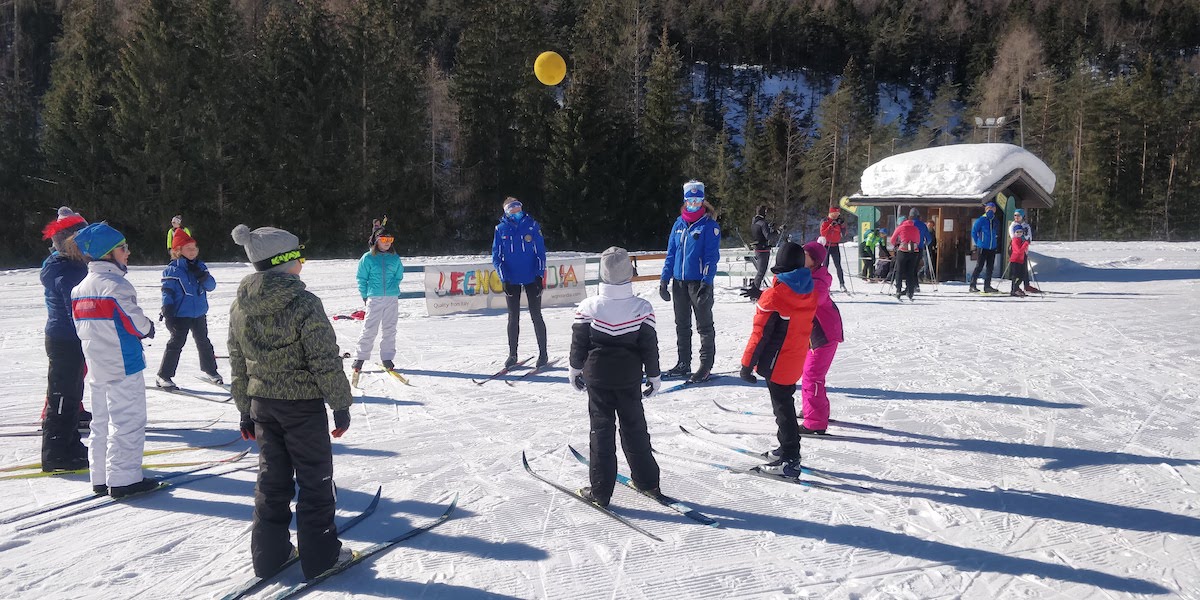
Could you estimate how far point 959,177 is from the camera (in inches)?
707

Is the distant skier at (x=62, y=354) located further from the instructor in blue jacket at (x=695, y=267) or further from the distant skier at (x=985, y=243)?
the distant skier at (x=985, y=243)

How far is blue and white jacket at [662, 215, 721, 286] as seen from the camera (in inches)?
294

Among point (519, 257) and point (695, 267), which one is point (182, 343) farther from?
point (695, 267)

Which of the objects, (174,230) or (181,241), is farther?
(174,230)

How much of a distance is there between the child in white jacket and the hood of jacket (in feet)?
4.78

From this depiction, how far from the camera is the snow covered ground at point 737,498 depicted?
3.74 m

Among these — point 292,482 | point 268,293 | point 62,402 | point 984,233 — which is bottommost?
point 292,482

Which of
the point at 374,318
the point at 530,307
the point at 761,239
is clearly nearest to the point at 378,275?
the point at 374,318

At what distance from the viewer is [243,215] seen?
103ft

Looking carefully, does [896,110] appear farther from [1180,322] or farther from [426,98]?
[1180,322]

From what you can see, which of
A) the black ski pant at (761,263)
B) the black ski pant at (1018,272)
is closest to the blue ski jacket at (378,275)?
the black ski pant at (761,263)

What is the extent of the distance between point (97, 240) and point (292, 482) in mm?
2100

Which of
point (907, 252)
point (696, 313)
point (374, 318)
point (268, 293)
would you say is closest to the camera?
point (268, 293)

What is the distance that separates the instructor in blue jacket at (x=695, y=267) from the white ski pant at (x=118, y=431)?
14.8 ft
